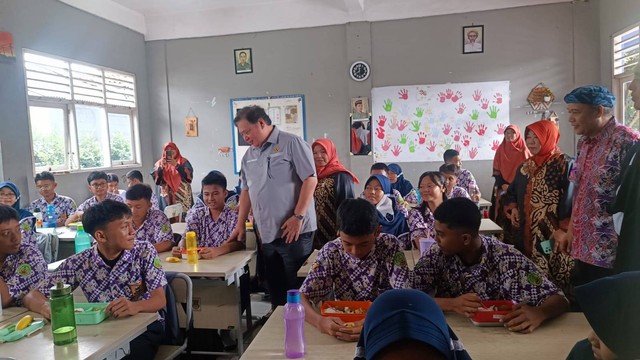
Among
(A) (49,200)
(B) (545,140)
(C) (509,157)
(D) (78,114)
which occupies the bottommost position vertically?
(A) (49,200)

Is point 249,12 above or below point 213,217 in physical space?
above

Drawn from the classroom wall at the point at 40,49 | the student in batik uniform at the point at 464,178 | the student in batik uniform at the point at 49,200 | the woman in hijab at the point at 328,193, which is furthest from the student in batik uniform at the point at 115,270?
the student in batik uniform at the point at 464,178

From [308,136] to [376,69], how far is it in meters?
1.39

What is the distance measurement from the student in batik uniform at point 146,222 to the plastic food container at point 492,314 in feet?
7.63

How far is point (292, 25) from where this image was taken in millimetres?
6402

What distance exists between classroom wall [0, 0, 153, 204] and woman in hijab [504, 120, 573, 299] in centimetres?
502

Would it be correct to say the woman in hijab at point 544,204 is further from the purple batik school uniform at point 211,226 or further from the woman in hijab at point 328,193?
the purple batik school uniform at point 211,226

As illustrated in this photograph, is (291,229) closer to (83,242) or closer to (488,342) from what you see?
(488,342)

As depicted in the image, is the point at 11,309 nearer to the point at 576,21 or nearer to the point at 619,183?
the point at 619,183

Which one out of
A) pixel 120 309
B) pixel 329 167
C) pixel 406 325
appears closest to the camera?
pixel 406 325

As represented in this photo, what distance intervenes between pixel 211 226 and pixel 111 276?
1255 mm

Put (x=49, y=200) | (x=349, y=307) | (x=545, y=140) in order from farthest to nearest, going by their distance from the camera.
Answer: (x=49, y=200) → (x=545, y=140) → (x=349, y=307)

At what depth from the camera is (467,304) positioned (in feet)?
5.13

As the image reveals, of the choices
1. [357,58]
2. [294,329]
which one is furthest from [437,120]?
[294,329]
